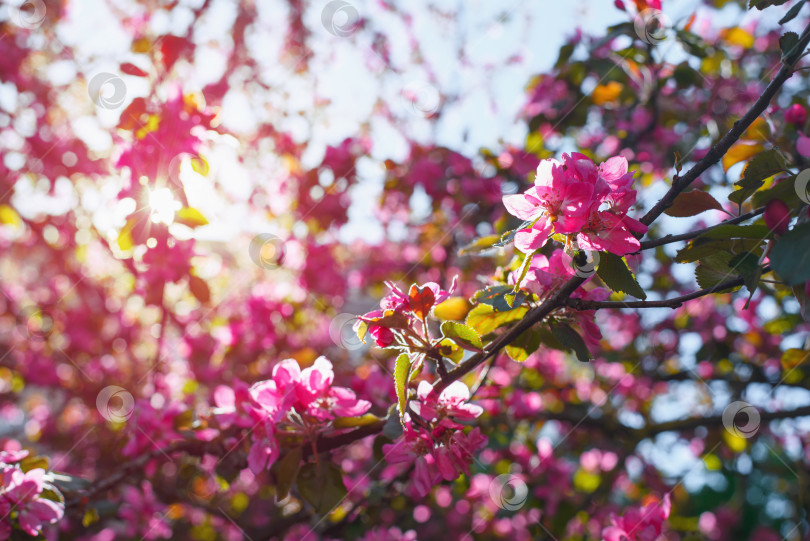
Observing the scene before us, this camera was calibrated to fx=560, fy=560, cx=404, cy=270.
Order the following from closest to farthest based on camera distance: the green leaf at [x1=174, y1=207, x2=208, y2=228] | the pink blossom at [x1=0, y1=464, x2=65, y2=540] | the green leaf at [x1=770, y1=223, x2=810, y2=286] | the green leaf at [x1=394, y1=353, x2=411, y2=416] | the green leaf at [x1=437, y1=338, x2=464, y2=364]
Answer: the green leaf at [x1=770, y1=223, x2=810, y2=286], the green leaf at [x1=394, y1=353, x2=411, y2=416], the green leaf at [x1=437, y1=338, x2=464, y2=364], the pink blossom at [x1=0, y1=464, x2=65, y2=540], the green leaf at [x1=174, y1=207, x2=208, y2=228]

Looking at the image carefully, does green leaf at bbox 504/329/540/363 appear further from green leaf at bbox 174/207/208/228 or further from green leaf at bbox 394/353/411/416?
green leaf at bbox 174/207/208/228

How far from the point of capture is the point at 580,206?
0.86 metres

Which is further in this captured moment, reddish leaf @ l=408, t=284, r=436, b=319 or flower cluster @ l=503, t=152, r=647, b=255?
reddish leaf @ l=408, t=284, r=436, b=319

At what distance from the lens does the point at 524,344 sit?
108 centimetres

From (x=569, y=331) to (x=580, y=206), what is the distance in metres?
0.28

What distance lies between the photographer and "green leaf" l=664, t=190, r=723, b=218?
951mm

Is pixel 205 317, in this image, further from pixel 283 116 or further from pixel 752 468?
pixel 752 468

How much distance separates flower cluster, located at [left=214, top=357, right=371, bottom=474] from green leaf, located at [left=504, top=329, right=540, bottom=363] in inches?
12.7

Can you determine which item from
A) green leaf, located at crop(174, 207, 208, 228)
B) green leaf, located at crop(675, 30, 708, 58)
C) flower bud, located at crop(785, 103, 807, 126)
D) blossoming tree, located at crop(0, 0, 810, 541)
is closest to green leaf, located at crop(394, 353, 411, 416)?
blossoming tree, located at crop(0, 0, 810, 541)

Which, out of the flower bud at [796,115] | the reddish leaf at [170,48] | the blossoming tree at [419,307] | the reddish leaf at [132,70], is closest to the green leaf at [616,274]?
the blossoming tree at [419,307]

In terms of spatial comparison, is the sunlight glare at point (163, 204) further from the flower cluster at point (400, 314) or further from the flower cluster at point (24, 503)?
the flower cluster at point (400, 314)

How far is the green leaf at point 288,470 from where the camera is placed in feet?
3.91

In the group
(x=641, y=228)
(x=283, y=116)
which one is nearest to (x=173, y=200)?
(x=641, y=228)

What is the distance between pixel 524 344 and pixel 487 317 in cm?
10
